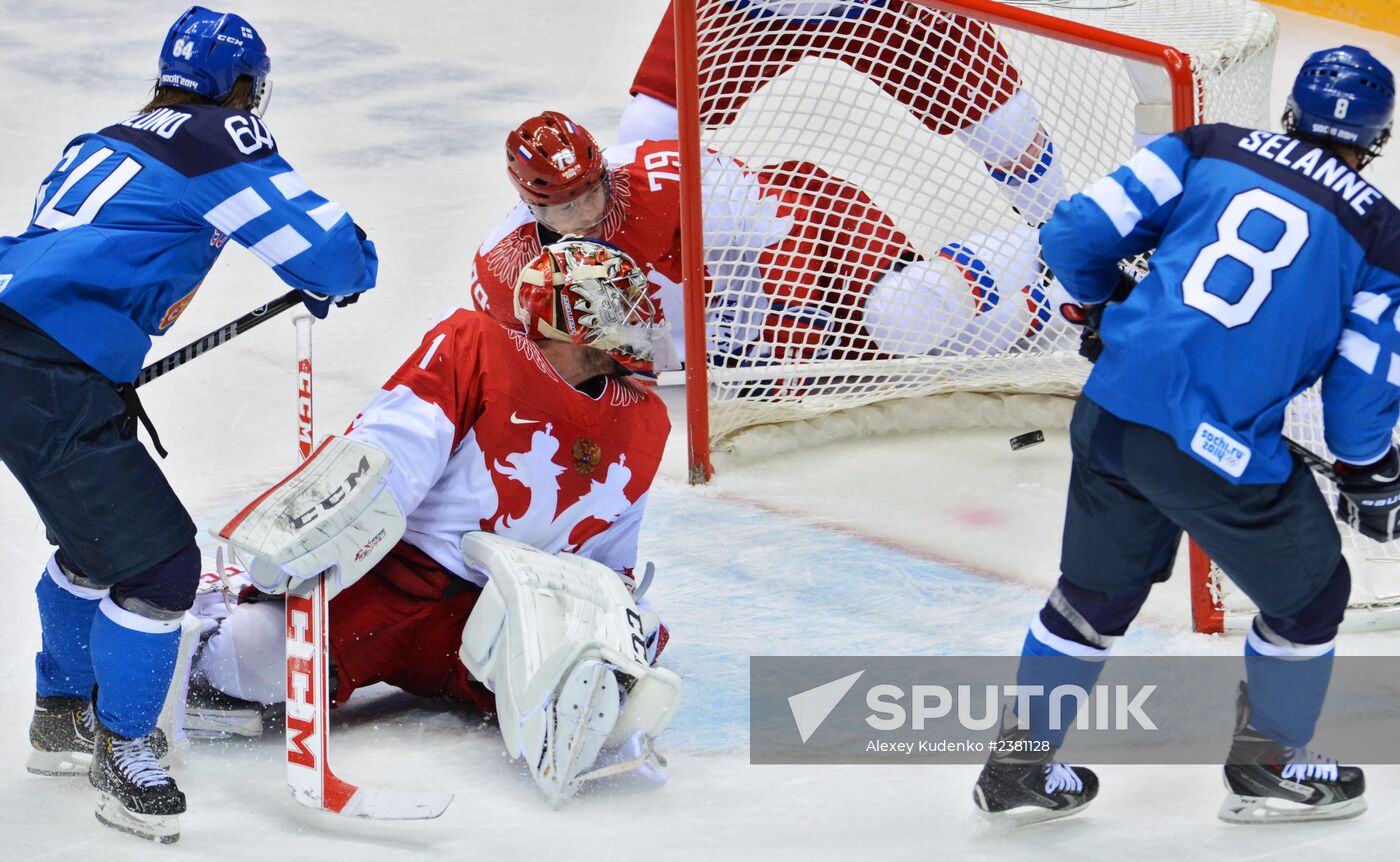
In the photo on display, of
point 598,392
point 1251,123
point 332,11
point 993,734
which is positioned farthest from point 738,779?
point 332,11

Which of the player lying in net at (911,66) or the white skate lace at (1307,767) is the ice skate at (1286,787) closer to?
the white skate lace at (1307,767)

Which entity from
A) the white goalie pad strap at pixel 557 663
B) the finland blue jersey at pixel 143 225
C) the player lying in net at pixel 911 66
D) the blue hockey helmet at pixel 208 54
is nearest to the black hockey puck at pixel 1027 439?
the player lying in net at pixel 911 66

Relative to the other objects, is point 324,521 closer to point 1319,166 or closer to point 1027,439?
point 1319,166

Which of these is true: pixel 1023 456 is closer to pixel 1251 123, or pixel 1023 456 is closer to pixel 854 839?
pixel 1251 123

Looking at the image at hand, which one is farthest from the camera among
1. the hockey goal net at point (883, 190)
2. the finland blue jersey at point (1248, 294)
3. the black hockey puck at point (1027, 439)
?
the black hockey puck at point (1027, 439)

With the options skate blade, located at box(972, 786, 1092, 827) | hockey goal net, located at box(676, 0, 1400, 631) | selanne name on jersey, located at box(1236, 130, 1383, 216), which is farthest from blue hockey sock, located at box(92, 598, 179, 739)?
hockey goal net, located at box(676, 0, 1400, 631)

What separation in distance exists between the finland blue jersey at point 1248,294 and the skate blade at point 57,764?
162cm

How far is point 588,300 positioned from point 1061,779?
101cm

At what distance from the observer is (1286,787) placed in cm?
271

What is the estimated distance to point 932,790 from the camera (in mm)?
2863

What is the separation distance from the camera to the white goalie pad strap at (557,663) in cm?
269

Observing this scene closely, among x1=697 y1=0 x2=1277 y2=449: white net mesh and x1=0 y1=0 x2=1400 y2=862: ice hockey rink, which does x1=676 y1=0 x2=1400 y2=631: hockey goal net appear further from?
x1=0 y1=0 x2=1400 y2=862: ice hockey rink

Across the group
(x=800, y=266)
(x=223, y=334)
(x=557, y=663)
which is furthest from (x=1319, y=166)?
(x=800, y=266)

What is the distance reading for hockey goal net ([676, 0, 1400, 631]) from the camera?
420 centimetres
